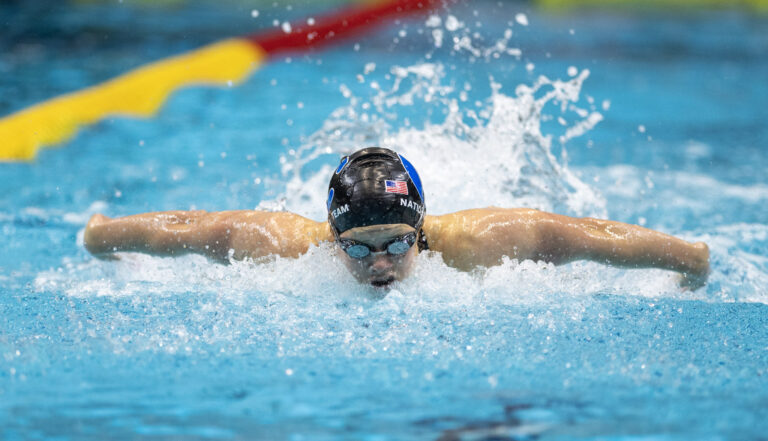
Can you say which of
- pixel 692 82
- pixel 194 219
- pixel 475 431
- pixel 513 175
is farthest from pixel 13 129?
pixel 692 82

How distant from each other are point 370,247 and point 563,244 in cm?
71

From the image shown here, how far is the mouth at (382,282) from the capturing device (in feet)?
Answer: 9.68

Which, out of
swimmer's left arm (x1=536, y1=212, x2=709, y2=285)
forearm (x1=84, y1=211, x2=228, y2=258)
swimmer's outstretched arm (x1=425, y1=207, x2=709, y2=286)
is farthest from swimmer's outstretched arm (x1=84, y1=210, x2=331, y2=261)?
swimmer's left arm (x1=536, y1=212, x2=709, y2=285)

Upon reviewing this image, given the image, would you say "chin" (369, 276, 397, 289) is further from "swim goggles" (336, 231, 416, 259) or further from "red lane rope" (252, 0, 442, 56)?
"red lane rope" (252, 0, 442, 56)

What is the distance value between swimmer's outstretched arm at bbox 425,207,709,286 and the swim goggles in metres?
0.31

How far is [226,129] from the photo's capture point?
21.3ft

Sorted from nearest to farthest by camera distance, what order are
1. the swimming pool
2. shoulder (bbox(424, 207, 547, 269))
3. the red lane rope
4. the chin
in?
the swimming pool → the chin → shoulder (bbox(424, 207, 547, 269)) → the red lane rope

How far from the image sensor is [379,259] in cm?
286

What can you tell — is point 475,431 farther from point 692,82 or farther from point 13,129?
point 692,82

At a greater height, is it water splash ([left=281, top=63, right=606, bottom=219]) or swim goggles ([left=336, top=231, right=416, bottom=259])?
water splash ([left=281, top=63, right=606, bottom=219])

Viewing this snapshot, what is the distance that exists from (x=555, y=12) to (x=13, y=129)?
8615 mm

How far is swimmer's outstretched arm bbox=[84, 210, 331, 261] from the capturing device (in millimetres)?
A: 3193

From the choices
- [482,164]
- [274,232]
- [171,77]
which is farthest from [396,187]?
[171,77]

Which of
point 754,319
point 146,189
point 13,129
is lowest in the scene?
point 754,319
